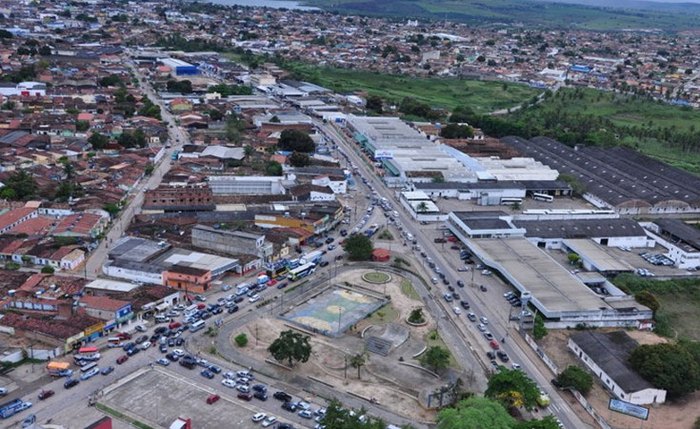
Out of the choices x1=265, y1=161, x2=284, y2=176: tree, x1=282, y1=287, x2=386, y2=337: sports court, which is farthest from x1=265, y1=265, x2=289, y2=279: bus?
x1=265, y1=161, x2=284, y2=176: tree

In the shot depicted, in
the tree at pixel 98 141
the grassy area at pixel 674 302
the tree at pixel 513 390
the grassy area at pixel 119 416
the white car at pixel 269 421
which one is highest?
the tree at pixel 98 141

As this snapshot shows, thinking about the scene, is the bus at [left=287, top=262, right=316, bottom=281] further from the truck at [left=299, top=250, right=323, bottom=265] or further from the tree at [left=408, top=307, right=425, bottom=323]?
the tree at [left=408, top=307, right=425, bottom=323]

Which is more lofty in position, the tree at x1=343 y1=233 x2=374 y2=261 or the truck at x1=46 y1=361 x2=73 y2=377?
the tree at x1=343 y1=233 x2=374 y2=261

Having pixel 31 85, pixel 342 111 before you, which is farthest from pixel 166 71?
pixel 342 111

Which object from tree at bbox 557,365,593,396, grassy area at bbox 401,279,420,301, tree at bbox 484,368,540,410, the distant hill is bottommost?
grassy area at bbox 401,279,420,301

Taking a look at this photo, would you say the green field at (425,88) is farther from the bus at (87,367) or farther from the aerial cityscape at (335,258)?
the bus at (87,367)

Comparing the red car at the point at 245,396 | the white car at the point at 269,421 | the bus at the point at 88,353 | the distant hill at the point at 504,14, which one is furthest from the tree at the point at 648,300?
the distant hill at the point at 504,14

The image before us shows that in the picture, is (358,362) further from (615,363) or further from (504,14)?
(504,14)
